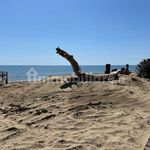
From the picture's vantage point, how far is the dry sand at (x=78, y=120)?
6918 millimetres

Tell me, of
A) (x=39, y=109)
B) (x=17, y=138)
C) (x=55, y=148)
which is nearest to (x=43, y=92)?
(x=39, y=109)

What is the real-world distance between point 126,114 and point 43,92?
5668 mm

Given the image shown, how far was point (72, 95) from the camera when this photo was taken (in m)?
12.5

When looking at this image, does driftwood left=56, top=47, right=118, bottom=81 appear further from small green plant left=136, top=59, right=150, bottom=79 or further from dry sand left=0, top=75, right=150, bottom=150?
small green plant left=136, top=59, right=150, bottom=79

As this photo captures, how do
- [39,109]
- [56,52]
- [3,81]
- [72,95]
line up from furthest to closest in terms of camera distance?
[3,81] < [56,52] < [72,95] < [39,109]

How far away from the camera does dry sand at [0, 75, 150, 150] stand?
6.92m

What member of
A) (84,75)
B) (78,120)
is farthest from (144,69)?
(78,120)

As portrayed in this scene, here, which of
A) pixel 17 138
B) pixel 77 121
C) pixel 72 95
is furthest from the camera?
pixel 72 95

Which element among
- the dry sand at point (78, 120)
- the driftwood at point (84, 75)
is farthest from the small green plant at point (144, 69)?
the dry sand at point (78, 120)

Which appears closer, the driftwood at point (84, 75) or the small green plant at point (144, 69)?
the driftwood at point (84, 75)

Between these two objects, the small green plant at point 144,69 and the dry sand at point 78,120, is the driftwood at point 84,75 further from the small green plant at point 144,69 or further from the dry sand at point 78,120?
the small green plant at point 144,69

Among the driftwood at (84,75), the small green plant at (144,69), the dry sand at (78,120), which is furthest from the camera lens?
the small green plant at (144,69)

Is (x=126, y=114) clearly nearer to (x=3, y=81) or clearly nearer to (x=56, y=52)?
(x=56, y=52)

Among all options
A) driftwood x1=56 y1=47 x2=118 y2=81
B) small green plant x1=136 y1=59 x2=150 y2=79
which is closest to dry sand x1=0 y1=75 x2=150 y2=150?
driftwood x1=56 y1=47 x2=118 y2=81
